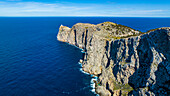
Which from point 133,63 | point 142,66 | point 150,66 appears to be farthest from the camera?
point 133,63

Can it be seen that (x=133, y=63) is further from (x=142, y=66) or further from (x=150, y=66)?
(x=150, y=66)

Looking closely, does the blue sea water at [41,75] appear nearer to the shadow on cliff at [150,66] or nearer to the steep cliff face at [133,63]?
the steep cliff face at [133,63]

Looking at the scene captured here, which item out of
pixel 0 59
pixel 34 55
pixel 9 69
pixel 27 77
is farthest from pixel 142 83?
pixel 0 59

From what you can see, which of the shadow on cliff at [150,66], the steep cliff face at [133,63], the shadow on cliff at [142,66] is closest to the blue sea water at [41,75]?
the steep cliff face at [133,63]

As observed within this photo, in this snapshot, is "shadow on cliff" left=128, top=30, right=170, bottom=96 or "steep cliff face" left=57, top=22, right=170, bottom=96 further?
"steep cliff face" left=57, top=22, right=170, bottom=96

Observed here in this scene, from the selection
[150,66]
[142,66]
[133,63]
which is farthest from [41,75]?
[150,66]

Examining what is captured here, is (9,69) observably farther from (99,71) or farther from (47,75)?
(99,71)

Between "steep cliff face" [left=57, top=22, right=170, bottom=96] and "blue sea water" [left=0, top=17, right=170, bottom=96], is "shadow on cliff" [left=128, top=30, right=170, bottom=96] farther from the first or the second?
"blue sea water" [left=0, top=17, right=170, bottom=96]

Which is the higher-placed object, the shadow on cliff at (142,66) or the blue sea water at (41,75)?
the shadow on cliff at (142,66)

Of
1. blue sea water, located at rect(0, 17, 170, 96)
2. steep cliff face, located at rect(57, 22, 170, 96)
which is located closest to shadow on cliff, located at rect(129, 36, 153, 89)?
steep cliff face, located at rect(57, 22, 170, 96)
